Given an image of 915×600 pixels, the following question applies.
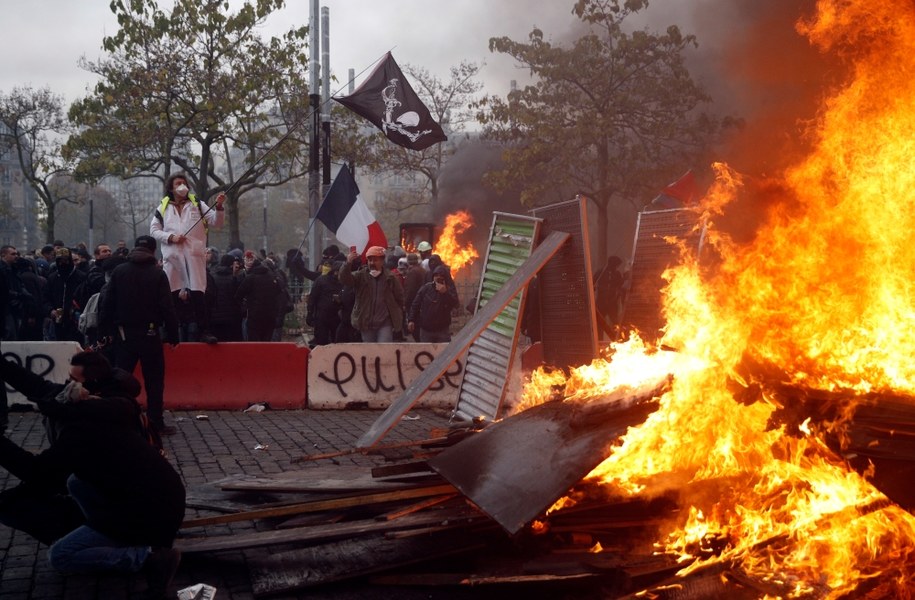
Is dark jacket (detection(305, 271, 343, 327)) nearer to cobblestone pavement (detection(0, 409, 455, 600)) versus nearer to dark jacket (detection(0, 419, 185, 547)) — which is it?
cobblestone pavement (detection(0, 409, 455, 600))

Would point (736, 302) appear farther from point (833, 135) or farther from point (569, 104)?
point (569, 104)

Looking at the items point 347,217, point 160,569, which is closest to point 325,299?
point 347,217

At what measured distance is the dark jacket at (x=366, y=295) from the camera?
41.7 feet

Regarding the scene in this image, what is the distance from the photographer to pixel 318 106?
1797 centimetres

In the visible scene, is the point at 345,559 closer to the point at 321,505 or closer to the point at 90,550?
the point at 321,505

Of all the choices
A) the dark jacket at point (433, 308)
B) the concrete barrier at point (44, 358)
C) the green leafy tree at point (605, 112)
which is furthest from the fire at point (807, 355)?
the green leafy tree at point (605, 112)

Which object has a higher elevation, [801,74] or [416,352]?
[801,74]

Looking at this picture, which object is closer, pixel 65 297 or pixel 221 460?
pixel 221 460

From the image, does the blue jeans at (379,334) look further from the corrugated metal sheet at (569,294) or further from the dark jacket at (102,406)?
the dark jacket at (102,406)

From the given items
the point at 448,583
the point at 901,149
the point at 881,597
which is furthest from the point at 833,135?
the point at 448,583

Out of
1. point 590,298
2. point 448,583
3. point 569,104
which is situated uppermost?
point 569,104

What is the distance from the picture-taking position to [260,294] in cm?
1343

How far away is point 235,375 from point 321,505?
6289 mm

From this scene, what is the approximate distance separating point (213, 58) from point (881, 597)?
83.6 ft
